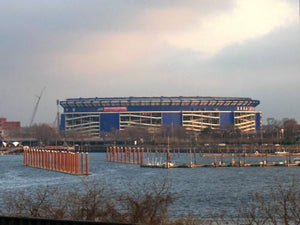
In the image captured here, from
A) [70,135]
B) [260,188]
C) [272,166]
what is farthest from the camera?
[70,135]

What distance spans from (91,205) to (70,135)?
171231 mm

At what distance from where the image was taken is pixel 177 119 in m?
194

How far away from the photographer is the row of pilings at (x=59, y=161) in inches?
3157

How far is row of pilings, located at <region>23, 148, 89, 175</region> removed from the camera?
263ft

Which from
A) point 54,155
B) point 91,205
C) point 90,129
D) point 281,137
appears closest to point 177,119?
point 90,129

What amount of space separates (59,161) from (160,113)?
10449 centimetres

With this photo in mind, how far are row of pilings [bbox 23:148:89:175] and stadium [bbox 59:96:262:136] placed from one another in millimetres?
85363

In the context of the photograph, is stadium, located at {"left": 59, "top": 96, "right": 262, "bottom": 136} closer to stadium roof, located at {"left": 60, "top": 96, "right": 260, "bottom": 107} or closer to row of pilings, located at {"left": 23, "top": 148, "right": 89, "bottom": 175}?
stadium roof, located at {"left": 60, "top": 96, "right": 260, "bottom": 107}

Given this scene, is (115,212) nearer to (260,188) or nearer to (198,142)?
(260,188)

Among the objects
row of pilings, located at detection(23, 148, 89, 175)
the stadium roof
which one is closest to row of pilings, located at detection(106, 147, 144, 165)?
row of pilings, located at detection(23, 148, 89, 175)

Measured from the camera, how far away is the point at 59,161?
89750 millimetres

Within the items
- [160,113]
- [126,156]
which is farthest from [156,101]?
[126,156]

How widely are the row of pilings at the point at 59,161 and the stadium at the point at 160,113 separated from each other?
85363 millimetres

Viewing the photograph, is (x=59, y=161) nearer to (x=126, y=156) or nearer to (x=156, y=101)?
(x=126, y=156)
